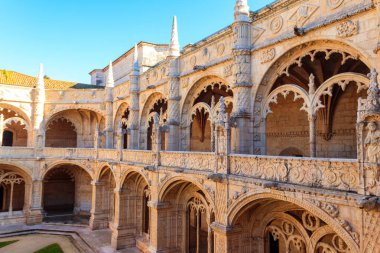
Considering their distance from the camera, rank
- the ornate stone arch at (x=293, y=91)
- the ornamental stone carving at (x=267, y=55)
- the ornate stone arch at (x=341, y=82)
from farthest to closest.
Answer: the ornamental stone carving at (x=267, y=55), the ornate stone arch at (x=293, y=91), the ornate stone arch at (x=341, y=82)

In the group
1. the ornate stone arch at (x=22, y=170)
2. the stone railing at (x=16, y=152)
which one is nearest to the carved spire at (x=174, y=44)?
the stone railing at (x=16, y=152)

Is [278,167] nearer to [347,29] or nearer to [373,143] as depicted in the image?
[373,143]

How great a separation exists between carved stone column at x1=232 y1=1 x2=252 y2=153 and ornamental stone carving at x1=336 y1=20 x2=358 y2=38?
335 cm

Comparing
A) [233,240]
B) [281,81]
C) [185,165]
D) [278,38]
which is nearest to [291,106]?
[281,81]

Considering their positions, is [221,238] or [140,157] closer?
[221,238]

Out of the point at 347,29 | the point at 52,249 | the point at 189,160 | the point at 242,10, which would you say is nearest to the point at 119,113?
the point at 52,249

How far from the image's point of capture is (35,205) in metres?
22.5

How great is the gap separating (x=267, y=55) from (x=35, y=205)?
68.3 feet

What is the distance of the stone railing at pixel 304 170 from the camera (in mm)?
5918

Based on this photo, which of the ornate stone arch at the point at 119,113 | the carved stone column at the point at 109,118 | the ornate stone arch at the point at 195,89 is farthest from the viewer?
the carved stone column at the point at 109,118

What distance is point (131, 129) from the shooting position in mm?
19172

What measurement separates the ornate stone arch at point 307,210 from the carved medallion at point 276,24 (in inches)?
225

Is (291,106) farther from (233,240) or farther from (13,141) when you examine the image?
(13,141)

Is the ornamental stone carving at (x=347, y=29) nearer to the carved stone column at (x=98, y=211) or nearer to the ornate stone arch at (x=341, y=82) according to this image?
the ornate stone arch at (x=341, y=82)
